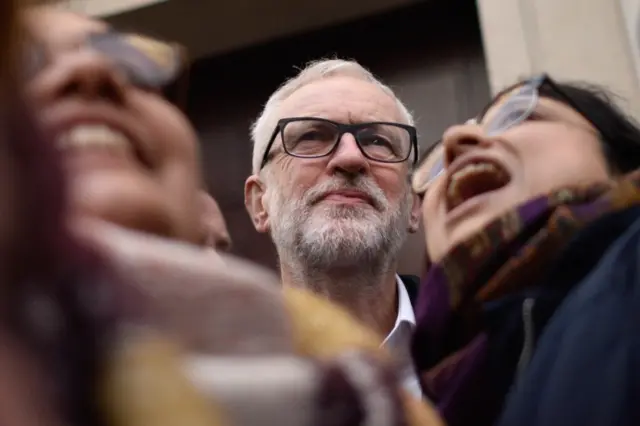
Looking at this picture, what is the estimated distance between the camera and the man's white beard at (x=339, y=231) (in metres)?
0.75

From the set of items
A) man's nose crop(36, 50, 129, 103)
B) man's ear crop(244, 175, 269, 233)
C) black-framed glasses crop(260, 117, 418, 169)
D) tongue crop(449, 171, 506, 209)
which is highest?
man's nose crop(36, 50, 129, 103)

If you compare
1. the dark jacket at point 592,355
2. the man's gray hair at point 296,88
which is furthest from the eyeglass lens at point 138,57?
the man's gray hair at point 296,88

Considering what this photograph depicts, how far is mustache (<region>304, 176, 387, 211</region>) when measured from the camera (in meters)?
0.77

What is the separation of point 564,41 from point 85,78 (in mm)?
999

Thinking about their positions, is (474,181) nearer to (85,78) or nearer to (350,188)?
(350,188)

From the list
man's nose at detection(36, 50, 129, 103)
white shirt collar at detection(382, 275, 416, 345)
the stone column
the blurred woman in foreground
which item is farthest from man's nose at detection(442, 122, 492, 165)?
the stone column

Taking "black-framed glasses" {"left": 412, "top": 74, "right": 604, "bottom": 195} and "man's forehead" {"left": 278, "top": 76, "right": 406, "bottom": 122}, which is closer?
"black-framed glasses" {"left": 412, "top": 74, "right": 604, "bottom": 195}

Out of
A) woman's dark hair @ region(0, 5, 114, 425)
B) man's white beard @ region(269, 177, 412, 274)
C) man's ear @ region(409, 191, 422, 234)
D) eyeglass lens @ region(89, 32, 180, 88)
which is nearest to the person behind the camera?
woman's dark hair @ region(0, 5, 114, 425)

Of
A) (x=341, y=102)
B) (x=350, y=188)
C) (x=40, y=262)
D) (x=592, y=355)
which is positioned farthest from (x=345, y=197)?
(x=40, y=262)

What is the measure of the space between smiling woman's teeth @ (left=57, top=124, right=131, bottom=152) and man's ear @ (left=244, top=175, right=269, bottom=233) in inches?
25.8

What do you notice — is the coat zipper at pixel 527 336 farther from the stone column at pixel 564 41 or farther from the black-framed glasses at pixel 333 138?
the stone column at pixel 564 41

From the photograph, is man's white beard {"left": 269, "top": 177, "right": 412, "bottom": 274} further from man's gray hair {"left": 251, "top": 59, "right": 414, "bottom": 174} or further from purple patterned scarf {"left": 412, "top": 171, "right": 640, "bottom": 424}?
purple patterned scarf {"left": 412, "top": 171, "right": 640, "bottom": 424}

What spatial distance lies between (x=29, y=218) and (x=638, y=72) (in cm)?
103

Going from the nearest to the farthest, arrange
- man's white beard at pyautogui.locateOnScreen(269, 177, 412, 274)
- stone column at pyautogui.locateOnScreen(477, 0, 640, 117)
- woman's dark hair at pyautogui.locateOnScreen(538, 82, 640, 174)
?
woman's dark hair at pyautogui.locateOnScreen(538, 82, 640, 174) → man's white beard at pyautogui.locateOnScreen(269, 177, 412, 274) → stone column at pyautogui.locateOnScreen(477, 0, 640, 117)
